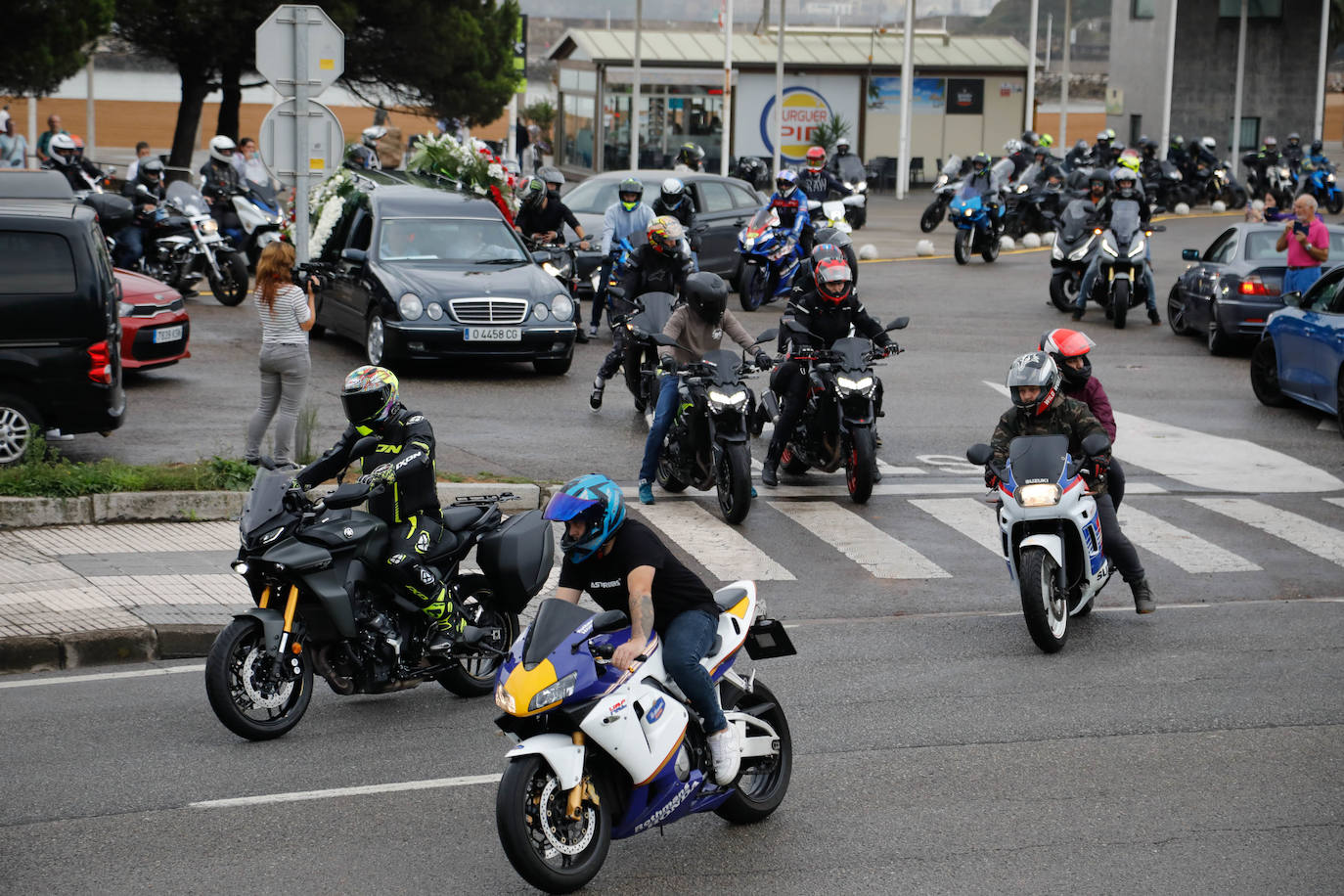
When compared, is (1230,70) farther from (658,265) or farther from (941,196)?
(658,265)

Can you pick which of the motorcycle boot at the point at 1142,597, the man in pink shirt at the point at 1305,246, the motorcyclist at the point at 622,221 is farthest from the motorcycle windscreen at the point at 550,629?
the man in pink shirt at the point at 1305,246

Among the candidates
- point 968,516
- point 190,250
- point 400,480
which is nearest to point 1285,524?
point 968,516

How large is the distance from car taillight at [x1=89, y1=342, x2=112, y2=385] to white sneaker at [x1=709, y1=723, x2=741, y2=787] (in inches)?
306

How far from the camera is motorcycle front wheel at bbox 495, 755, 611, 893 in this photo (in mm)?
5680

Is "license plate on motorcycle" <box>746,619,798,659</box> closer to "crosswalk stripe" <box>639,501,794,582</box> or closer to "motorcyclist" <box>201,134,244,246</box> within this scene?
"crosswalk stripe" <box>639,501,794,582</box>

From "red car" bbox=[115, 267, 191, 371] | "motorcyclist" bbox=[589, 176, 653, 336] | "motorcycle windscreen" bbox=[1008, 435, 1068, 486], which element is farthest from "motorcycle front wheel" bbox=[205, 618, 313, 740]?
"motorcyclist" bbox=[589, 176, 653, 336]

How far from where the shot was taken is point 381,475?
8.10 meters

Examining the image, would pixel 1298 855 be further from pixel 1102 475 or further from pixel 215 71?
pixel 215 71

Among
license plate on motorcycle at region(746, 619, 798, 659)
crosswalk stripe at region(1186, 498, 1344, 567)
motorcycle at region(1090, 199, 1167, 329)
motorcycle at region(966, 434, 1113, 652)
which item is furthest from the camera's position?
motorcycle at region(1090, 199, 1167, 329)

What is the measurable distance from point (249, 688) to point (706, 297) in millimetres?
6119

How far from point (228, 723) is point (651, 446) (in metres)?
5.98

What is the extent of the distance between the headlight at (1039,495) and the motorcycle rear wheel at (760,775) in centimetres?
321

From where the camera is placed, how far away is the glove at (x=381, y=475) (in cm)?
809

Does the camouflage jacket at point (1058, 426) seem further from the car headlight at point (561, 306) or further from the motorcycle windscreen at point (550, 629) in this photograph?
the car headlight at point (561, 306)
